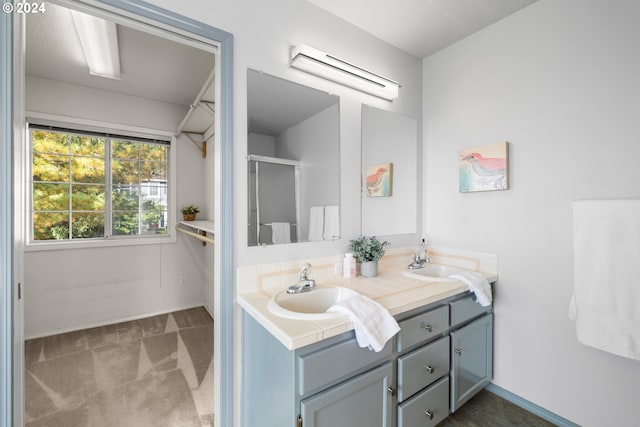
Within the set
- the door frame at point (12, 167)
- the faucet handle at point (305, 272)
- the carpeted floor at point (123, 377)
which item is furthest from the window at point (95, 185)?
the faucet handle at point (305, 272)

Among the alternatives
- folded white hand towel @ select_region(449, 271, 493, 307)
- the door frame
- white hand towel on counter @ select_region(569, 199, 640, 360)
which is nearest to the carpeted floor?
the door frame

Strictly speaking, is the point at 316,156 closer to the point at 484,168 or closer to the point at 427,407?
the point at 484,168

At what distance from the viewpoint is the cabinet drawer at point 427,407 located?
1352 mm

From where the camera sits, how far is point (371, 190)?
204cm

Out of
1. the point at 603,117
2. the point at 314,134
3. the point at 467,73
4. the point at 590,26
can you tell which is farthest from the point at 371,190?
the point at 590,26

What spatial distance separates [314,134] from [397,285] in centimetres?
106

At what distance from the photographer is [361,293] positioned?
58.7 inches

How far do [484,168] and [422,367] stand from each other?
1.37 metres

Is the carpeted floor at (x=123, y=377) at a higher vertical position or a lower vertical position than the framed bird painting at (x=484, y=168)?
Result: lower

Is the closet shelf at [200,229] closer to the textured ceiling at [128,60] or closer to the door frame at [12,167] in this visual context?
the door frame at [12,167]

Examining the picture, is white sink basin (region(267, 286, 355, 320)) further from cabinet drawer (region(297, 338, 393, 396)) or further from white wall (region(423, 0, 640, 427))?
white wall (region(423, 0, 640, 427))

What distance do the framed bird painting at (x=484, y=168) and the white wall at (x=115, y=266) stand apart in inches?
110

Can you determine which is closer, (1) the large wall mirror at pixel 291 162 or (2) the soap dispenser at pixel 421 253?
(1) the large wall mirror at pixel 291 162

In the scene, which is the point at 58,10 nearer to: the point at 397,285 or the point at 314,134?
the point at 314,134
